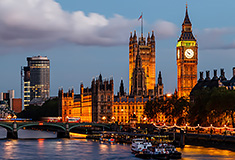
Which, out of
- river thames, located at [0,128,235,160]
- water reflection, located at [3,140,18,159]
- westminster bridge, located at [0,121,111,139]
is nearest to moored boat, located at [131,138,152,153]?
river thames, located at [0,128,235,160]

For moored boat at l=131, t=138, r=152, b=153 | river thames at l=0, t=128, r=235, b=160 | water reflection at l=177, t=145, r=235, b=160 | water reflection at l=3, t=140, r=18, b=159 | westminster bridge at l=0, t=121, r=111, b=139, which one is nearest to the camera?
water reflection at l=177, t=145, r=235, b=160

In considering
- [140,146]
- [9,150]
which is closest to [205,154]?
[140,146]

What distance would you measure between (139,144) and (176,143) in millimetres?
15052

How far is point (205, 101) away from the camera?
5856 inches

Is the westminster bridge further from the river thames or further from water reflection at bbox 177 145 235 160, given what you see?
water reflection at bbox 177 145 235 160

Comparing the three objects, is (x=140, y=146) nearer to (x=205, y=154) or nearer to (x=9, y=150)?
(x=205, y=154)

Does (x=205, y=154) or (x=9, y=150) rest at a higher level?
(x=205, y=154)

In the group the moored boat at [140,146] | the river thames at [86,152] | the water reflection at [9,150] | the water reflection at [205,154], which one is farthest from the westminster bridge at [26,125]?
the water reflection at [205,154]

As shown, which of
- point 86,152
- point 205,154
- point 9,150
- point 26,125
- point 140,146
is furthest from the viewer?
point 26,125

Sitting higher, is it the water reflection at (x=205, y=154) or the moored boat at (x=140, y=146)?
the moored boat at (x=140, y=146)

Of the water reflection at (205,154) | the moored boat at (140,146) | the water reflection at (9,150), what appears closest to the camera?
the water reflection at (205,154)

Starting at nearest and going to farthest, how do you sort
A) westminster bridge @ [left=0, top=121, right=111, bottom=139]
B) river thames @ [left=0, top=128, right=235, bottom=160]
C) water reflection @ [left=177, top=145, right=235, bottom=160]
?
water reflection @ [left=177, top=145, right=235, bottom=160] < river thames @ [left=0, top=128, right=235, bottom=160] < westminster bridge @ [left=0, top=121, right=111, bottom=139]

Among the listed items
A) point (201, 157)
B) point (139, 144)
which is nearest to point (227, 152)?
point (201, 157)

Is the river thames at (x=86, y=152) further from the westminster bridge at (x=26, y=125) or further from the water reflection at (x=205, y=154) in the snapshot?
the westminster bridge at (x=26, y=125)
